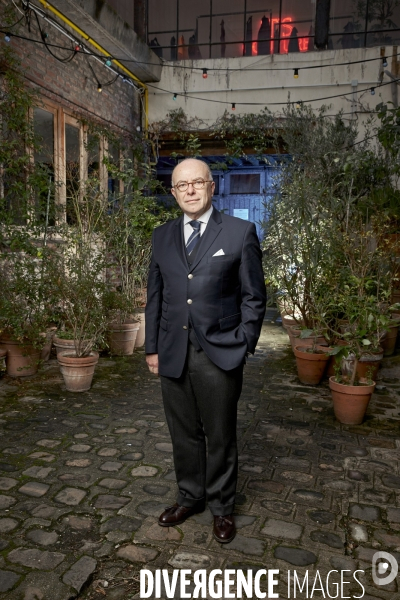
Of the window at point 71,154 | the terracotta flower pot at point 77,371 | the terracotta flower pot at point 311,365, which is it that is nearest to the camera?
the terracotta flower pot at point 77,371

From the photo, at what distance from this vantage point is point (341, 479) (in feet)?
10.9

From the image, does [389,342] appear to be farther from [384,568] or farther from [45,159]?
[45,159]

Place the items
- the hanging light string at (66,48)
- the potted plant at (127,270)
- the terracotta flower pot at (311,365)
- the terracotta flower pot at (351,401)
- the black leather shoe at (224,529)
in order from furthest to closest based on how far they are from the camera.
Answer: the hanging light string at (66,48), the potted plant at (127,270), the terracotta flower pot at (311,365), the terracotta flower pot at (351,401), the black leather shoe at (224,529)

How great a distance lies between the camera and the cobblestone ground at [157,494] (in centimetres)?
242

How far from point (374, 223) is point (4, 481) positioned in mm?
4872

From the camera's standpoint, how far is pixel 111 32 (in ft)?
26.4

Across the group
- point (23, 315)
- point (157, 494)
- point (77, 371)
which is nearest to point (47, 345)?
point (23, 315)

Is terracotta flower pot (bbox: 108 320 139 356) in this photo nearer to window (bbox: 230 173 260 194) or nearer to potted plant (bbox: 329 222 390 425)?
potted plant (bbox: 329 222 390 425)

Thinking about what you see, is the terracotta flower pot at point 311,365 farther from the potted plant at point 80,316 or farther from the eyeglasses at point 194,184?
the eyeglasses at point 194,184

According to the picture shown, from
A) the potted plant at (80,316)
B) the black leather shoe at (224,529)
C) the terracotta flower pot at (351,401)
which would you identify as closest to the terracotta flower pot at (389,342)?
the terracotta flower pot at (351,401)

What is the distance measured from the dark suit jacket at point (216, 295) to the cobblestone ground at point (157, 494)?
0.93 m

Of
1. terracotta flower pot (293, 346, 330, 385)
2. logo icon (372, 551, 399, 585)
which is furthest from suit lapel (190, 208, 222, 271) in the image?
terracotta flower pot (293, 346, 330, 385)

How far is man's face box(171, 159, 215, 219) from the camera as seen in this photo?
2.46 metres

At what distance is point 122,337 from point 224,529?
13.5ft
